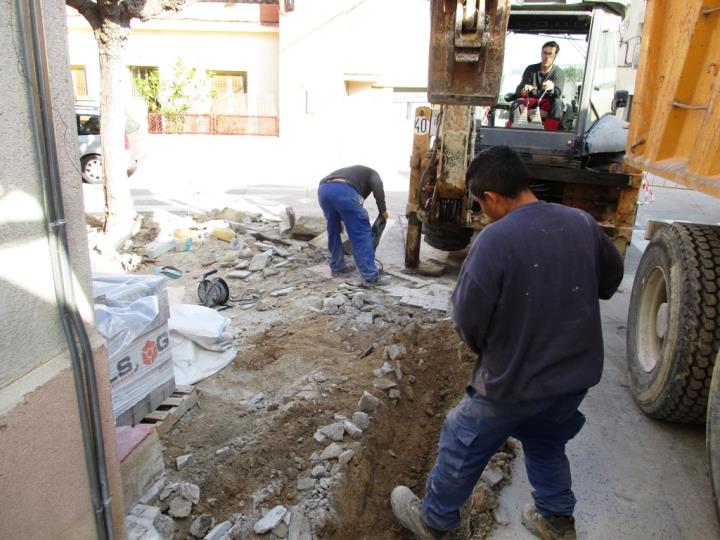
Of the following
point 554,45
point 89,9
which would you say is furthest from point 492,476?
point 89,9

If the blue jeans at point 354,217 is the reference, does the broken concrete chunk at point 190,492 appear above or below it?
below

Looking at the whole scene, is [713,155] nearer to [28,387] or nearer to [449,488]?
[449,488]

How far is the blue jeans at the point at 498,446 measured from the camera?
2342 mm

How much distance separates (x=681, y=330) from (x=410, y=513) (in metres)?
1.88

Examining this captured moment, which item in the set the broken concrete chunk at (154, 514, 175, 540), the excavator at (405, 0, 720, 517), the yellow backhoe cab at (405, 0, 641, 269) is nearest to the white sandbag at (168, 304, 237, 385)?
the broken concrete chunk at (154, 514, 175, 540)

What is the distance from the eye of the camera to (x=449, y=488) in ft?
8.10

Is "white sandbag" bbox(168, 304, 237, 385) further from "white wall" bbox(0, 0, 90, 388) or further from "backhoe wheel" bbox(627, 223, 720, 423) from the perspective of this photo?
"backhoe wheel" bbox(627, 223, 720, 423)

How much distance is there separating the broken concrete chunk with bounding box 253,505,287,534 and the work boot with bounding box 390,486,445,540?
0.56 m

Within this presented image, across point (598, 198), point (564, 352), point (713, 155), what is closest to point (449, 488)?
point (564, 352)

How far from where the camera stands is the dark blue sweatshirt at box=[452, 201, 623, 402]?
2.17 meters

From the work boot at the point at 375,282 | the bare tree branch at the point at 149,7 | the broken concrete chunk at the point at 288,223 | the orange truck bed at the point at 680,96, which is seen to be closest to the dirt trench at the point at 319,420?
the work boot at the point at 375,282

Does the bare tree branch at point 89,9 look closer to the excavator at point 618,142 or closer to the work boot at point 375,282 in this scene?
the excavator at point 618,142

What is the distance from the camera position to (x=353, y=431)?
334 centimetres

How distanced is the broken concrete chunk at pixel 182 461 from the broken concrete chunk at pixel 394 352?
5.54 ft
